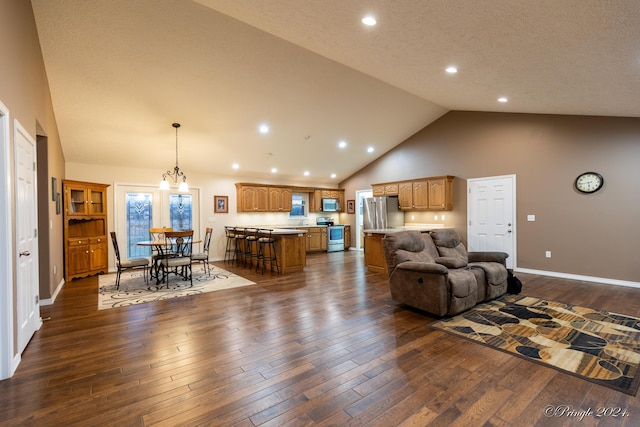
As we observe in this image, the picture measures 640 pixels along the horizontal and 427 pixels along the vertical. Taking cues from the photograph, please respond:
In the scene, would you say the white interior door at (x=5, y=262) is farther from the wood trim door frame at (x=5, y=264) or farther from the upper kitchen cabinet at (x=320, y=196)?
the upper kitchen cabinet at (x=320, y=196)

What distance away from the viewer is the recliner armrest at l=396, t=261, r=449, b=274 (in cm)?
344

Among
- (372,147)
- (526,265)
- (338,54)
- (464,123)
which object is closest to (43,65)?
(338,54)

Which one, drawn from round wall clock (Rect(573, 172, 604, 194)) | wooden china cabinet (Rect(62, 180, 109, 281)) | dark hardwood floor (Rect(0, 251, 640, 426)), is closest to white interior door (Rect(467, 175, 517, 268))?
round wall clock (Rect(573, 172, 604, 194))

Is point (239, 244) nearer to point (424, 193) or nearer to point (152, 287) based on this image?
point (152, 287)

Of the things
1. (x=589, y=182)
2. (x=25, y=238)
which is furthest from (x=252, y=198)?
(x=589, y=182)

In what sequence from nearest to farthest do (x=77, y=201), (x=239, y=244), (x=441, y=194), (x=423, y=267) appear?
(x=423, y=267), (x=77, y=201), (x=441, y=194), (x=239, y=244)

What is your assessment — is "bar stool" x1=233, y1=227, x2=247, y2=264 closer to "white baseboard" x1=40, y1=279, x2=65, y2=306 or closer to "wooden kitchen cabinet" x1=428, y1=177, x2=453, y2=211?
"white baseboard" x1=40, y1=279, x2=65, y2=306

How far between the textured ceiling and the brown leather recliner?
236cm

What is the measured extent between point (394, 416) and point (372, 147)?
23.8 ft

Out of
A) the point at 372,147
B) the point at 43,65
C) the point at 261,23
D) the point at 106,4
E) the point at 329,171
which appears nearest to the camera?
the point at 106,4

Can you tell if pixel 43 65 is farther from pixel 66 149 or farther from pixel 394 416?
pixel 394 416

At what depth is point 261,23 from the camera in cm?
344

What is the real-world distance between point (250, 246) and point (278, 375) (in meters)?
5.39

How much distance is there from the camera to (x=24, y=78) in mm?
2941
